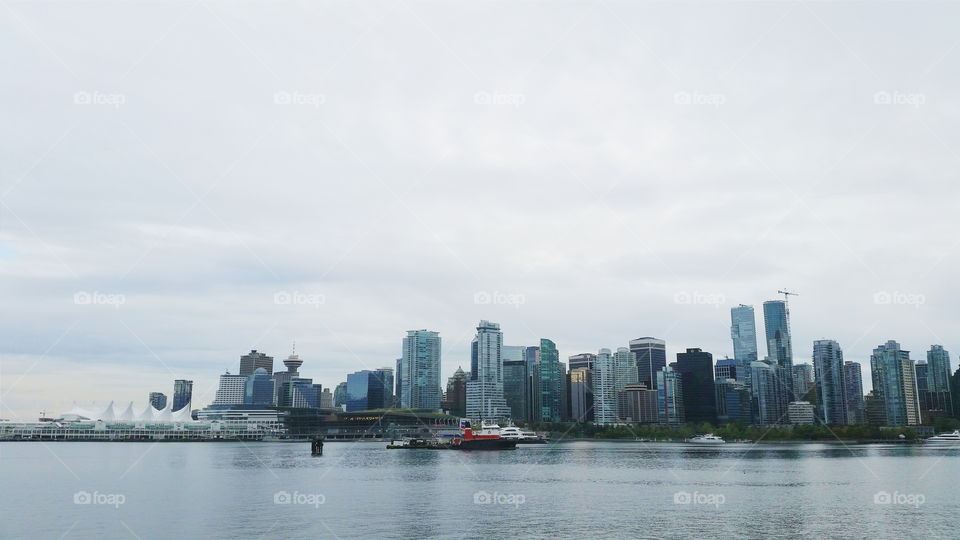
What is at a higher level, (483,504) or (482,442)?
(483,504)

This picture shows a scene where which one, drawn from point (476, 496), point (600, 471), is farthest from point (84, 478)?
point (600, 471)

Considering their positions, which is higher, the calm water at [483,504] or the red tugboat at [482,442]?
the calm water at [483,504]

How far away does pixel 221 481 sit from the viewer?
79750 mm

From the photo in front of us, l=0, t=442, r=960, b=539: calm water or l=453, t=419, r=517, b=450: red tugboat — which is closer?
l=0, t=442, r=960, b=539: calm water

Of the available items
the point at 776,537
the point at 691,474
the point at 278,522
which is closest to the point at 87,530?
the point at 278,522

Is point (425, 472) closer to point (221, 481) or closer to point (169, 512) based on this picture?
point (221, 481)

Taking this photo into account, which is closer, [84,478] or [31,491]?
[31,491]

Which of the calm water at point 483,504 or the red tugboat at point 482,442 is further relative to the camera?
the red tugboat at point 482,442

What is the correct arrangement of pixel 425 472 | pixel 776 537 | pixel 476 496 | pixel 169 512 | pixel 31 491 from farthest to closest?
pixel 425 472 < pixel 31 491 < pixel 476 496 < pixel 169 512 < pixel 776 537

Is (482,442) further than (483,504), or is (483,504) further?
(482,442)

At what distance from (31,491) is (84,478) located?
17023mm

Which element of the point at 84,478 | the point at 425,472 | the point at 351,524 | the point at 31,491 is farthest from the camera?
the point at 425,472

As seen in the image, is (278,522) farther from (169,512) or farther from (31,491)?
(31,491)

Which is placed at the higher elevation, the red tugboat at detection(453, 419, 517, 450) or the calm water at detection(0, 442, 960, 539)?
the calm water at detection(0, 442, 960, 539)
